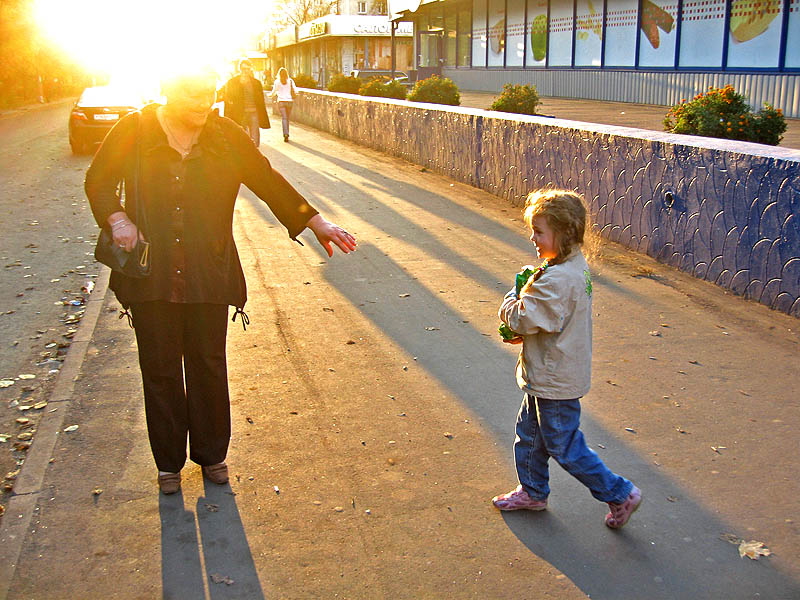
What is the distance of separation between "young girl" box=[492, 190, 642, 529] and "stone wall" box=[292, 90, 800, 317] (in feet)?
12.0

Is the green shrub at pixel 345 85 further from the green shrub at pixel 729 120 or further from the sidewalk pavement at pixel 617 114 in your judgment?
the green shrub at pixel 729 120

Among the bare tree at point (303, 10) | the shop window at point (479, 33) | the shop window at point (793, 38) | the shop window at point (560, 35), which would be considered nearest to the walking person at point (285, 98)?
the shop window at point (793, 38)

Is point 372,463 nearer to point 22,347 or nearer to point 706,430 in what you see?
point 706,430

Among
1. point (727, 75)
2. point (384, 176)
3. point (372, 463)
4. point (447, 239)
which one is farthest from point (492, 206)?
point (727, 75)

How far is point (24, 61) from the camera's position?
149 ft

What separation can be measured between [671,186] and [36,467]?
5.98m

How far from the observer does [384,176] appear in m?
15.0

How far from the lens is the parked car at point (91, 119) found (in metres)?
20.1

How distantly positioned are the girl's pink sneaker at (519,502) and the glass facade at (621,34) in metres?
18.4

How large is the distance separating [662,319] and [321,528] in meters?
3.88

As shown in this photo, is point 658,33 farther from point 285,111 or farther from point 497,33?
point 497,33

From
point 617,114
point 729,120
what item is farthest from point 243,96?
point 617,114

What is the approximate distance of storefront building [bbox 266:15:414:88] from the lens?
208ft

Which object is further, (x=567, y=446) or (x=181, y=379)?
(x=181, y=379)
